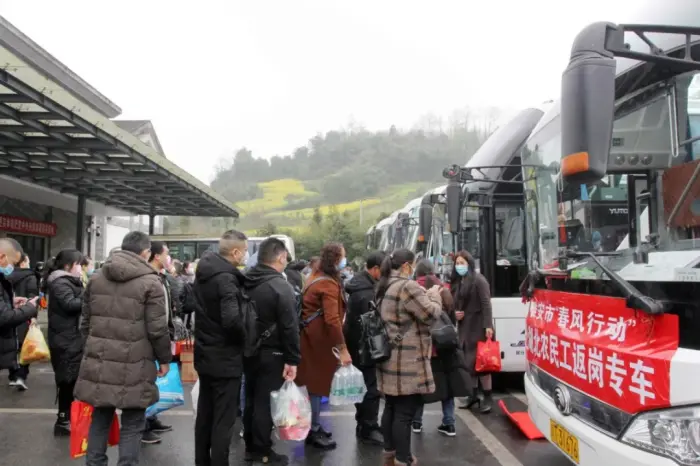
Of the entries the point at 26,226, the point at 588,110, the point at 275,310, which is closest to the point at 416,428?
the point at 275,310

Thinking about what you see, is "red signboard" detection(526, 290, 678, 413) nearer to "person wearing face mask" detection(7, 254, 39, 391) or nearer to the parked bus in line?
the parked bus in line

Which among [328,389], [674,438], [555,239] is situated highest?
[555,239]

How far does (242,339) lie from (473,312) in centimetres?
304

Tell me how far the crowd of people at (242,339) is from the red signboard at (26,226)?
572 inches

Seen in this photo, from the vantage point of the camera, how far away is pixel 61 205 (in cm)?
2156

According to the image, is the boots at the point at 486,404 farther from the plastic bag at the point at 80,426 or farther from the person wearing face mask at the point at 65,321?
the person wearing face mask at the point at 65,321

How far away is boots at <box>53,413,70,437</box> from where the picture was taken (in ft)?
17.6

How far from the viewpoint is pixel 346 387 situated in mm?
4766

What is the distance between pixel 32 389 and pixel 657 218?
744cm

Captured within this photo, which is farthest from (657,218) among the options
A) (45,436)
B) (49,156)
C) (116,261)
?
(49,156)

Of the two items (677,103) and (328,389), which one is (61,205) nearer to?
(328,389)

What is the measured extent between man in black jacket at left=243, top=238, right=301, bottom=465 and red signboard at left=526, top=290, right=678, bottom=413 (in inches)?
73.9

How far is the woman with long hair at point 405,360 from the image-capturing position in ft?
13.5

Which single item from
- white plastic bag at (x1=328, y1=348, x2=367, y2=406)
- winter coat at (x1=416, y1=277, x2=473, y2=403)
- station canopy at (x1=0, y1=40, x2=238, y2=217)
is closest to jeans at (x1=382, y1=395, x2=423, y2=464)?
white plastic bag at (x1=328, y1=348, x2=367, y2=406)
